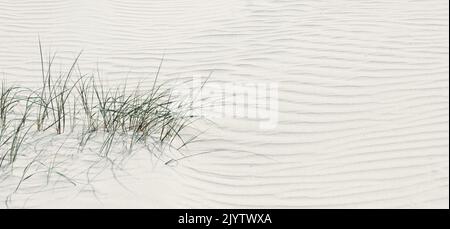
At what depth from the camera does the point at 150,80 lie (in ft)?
18.4

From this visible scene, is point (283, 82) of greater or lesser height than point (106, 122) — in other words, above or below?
above

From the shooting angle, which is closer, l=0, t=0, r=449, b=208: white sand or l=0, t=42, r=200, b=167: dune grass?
l=0, t=0, r=449, b=208: white sand

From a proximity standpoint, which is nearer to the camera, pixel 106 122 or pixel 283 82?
pixel 106 122

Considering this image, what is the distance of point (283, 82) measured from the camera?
5.14 m

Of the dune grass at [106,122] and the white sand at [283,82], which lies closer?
the white sand at [283,82]

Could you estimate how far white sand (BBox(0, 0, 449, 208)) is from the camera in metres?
3.76

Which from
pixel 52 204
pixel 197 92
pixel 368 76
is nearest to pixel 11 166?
pixel 52 204

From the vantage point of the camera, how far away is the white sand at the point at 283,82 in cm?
376

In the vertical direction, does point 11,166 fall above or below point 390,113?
below
